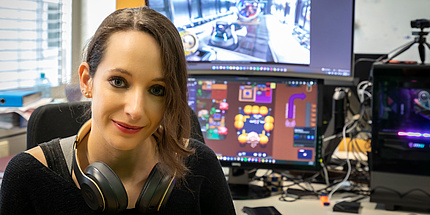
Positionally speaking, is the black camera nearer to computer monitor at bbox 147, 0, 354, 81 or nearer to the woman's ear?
computer monitor at bbox 147, 0, 354, 81

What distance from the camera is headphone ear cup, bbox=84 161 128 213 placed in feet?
3.13

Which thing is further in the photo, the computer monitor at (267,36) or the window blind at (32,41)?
the window blind at (32,41)

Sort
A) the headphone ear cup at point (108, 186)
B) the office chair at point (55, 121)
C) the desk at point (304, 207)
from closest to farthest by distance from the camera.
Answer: the headphone ear cup at point (108, 186), the office chair at point (55, 121), the desk at point (304, 207)

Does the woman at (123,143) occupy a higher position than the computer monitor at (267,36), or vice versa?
the computer monitor at (267,36)

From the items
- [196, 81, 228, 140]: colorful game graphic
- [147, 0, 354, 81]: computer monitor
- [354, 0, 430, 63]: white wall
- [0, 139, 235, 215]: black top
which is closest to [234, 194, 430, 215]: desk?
[196, 81, 228, 140]: colorful game graphic

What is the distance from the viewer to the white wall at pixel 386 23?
4090 mm

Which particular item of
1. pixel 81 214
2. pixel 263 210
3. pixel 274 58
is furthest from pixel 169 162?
pixel 274 58

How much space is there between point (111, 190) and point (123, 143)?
0.09 metres

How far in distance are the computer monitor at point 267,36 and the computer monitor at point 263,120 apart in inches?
1.9

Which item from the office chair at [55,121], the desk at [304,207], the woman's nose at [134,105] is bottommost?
the desk at [304,207]

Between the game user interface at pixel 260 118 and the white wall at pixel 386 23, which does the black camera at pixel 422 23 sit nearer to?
the game user interface at pixel 260 118

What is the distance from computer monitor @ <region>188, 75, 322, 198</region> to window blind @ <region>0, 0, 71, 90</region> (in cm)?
77

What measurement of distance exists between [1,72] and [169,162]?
1.31 m

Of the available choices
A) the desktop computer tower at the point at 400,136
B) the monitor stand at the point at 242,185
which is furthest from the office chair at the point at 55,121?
the desktop computer tower at the point at 400,136
